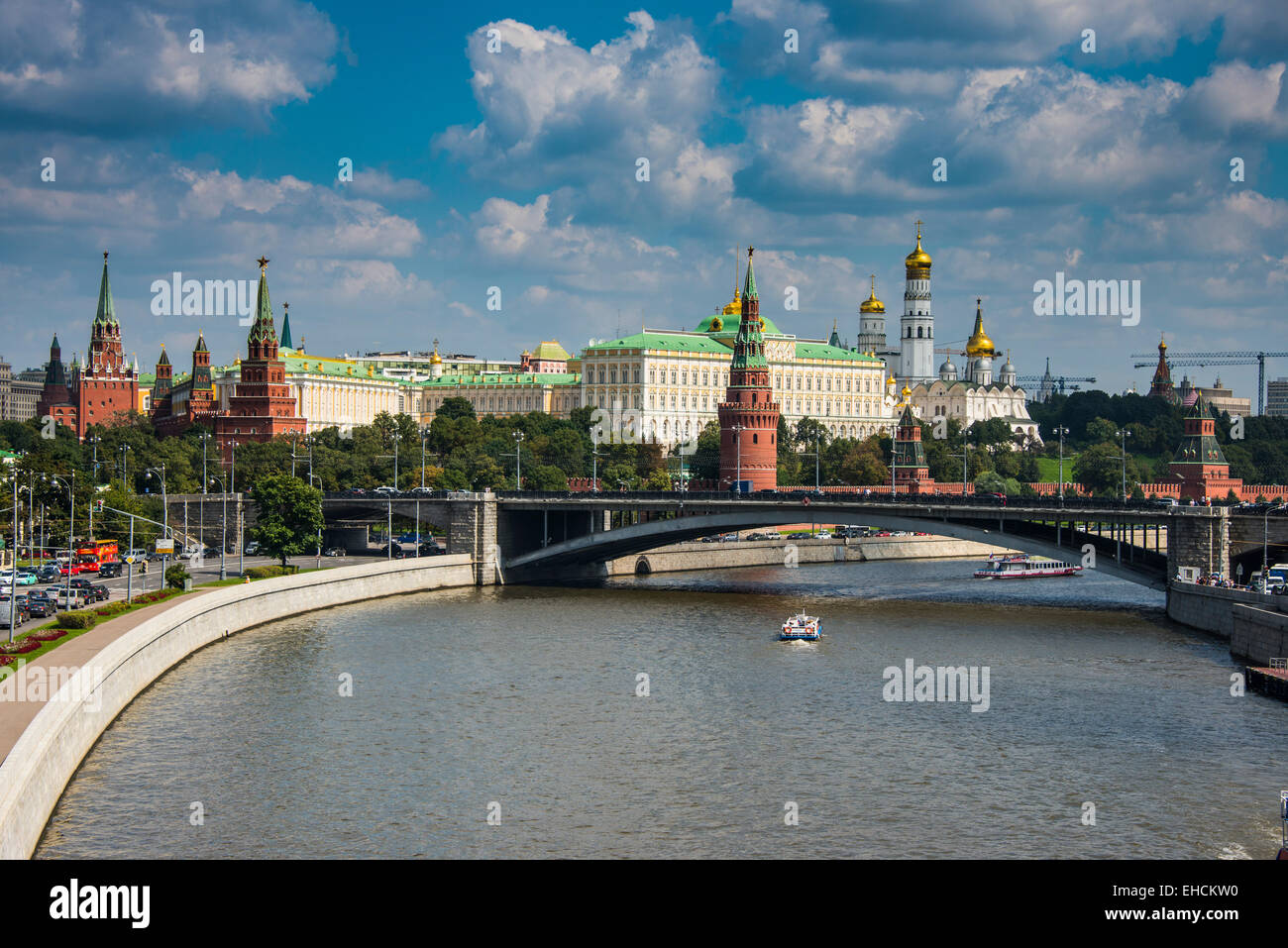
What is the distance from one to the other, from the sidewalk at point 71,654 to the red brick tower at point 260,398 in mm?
64159

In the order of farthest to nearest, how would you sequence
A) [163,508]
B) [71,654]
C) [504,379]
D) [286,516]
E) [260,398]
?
[504,379] → [260,398] → [163,508] → [286,516] → [71,654]

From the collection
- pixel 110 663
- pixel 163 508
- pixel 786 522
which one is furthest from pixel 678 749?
pixel 163 508

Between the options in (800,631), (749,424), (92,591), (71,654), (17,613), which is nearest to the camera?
(71,654)

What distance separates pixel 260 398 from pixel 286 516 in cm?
5010

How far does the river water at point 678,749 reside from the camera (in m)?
28.5

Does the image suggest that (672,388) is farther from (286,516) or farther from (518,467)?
(286,516)

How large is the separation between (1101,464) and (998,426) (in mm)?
31235

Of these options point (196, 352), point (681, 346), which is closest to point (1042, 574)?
point (681, 346)

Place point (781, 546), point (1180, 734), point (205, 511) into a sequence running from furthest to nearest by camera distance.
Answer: point (781, 546) → point (205, 511) → point (1180, 734)

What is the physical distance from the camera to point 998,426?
15862 cm

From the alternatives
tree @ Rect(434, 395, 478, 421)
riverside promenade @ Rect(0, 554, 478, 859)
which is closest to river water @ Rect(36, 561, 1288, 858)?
A: riverside promenade @ Rect(0, 554, 478, 859)

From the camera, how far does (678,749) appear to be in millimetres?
35281

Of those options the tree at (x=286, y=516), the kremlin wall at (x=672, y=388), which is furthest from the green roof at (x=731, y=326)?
the tree at (x=286, y=516)
